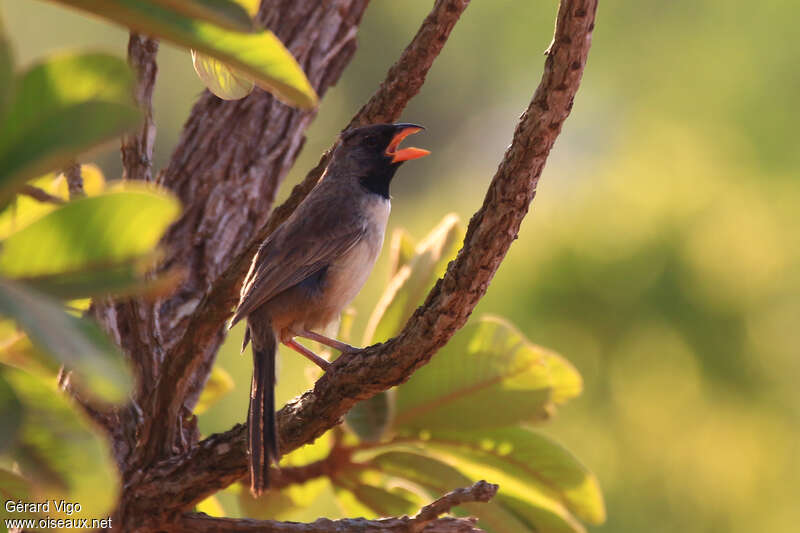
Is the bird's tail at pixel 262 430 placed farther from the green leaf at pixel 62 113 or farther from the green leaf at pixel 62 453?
the green leaf at pixel 62 113

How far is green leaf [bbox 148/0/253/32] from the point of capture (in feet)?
2.73

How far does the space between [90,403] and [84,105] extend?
1.55 meters

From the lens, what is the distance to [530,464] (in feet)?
8.33

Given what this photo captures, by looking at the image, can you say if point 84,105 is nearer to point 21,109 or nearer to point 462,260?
point 21,109

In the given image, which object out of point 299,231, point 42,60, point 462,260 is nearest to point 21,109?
point 42,60

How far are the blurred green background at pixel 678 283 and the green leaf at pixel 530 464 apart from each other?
98.3 inches

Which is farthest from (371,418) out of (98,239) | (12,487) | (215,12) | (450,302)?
(215,12)

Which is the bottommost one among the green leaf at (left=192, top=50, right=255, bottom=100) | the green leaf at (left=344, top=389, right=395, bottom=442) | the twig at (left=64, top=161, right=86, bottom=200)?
the green leaf at (left=344, top=389, right=395, bottom=442)

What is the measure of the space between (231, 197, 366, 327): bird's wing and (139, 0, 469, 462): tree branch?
0.44m

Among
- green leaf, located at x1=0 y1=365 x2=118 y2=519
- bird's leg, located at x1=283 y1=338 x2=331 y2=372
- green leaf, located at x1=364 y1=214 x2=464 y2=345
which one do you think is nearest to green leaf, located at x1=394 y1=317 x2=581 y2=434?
green leaf, located at x1=364 y1=214 x2=464 y2=345

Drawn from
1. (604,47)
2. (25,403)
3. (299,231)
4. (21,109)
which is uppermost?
(604,47)

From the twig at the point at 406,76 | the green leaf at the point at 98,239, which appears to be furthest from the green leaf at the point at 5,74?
the twig at the point at 406,76

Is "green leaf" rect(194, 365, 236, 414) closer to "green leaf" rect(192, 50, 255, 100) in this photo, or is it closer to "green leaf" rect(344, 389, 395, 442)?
"green leaf" rect(344, 389, 395, 442)

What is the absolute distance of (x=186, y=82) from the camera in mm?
11594
